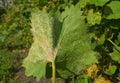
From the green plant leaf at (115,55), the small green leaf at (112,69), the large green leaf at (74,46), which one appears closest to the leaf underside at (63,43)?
the large green leaf at (74,46)

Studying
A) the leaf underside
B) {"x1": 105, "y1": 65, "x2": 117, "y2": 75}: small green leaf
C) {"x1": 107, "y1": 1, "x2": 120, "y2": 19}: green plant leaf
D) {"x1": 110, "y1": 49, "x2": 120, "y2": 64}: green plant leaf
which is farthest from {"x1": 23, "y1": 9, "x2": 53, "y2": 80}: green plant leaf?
{"x1": 105, "y1": 65, "x2": 117, "y2": 75}: small green leaf

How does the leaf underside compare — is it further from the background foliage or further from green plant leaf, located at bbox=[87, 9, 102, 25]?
green plant leaf, located at bbox=[87, 9, 102, 25]

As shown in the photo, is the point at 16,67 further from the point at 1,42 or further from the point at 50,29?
the point at 50,29

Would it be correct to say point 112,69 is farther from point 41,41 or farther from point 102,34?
point 41,41

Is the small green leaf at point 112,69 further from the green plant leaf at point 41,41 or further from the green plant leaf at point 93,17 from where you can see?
the green plant leaf at point 41,41

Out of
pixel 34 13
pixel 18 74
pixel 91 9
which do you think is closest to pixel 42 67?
pixel 34 13

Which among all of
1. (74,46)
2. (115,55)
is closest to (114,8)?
(115,55)
